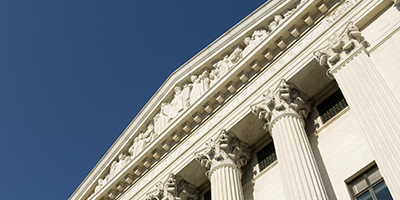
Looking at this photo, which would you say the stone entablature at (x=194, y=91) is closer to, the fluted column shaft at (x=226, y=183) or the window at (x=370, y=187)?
the fluted column shaft at (x=226, y=183)

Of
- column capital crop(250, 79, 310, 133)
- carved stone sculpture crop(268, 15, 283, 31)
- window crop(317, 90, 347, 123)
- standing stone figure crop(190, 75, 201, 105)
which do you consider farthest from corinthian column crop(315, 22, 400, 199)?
standing stone figure crop(190, 75, 201, 105)

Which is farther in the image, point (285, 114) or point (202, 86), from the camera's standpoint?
point (202, 86)

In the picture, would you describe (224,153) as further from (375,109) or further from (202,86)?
(375,109)

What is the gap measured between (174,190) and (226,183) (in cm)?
400

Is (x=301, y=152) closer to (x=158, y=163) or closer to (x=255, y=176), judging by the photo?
(x=255, y=176)

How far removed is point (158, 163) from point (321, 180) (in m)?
11.3

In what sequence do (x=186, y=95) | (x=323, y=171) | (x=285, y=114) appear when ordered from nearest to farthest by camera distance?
(x=323, y=171)
(x=285, y=114)
(x=186, y=95)

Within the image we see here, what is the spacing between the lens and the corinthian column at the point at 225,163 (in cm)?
1877

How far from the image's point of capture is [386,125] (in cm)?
1375

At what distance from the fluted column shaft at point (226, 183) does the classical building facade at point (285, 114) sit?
0.05 m

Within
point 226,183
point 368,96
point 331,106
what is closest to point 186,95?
point 226,183

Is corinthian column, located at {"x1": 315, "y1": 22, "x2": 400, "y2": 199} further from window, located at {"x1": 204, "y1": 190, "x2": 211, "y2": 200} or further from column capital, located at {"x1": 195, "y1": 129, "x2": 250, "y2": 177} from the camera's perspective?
window, located at {"x1": 204, "y1": 190, "x2": 211, "y2": 200}

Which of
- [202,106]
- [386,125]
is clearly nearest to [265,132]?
[202,106]

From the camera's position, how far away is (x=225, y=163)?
1992 centimetres
